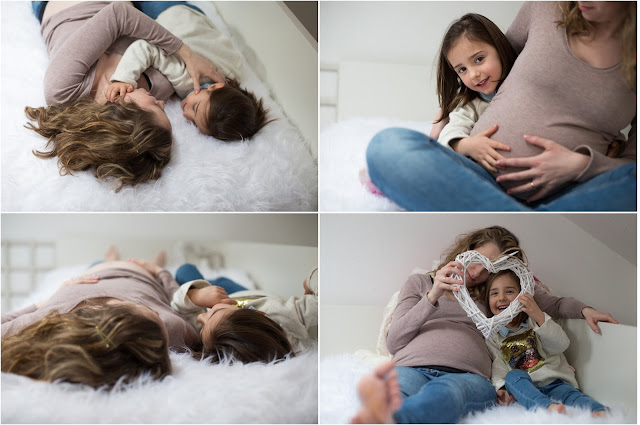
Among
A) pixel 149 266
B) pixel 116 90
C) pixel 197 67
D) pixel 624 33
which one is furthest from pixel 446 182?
pixel 149 266

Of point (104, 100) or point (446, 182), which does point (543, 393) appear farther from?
point (104, 100)

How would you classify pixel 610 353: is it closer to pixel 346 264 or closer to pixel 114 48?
pixel 346 264

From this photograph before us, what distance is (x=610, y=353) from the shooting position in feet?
3.43

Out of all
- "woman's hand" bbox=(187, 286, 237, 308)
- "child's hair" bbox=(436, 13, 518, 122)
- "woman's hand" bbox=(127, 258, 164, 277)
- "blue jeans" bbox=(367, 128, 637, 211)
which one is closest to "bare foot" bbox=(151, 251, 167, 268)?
"woman's hand" bbox=(127, 258, 164, 277)

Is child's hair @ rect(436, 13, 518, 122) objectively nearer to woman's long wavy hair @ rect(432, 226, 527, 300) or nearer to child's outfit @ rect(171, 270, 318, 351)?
woman's long wavy hair @ rect(432, 226, 527, 300)

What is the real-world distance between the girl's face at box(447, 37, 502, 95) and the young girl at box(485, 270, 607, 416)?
15.1 inches

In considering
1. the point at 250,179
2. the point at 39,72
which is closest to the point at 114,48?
the point at 39,72

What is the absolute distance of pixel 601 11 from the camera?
985 millimetres

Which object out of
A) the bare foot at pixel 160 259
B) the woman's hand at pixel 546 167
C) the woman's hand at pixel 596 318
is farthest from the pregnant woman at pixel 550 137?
the bare foot at pixel 160 259

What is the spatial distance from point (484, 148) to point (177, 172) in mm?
588

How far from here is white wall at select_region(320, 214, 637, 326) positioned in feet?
3.57

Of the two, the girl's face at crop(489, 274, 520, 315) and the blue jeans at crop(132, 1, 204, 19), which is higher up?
the blue jeans at crop(132, 1, 204, 19)

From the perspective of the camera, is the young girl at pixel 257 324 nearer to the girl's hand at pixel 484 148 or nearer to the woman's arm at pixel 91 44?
the girl's hand at pixel 484 148

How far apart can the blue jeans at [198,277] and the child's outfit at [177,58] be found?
474 millimetres
